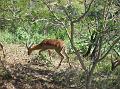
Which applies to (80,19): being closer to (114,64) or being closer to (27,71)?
(27,71)

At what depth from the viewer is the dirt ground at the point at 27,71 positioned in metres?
10.2

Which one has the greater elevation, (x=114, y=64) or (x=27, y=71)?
(x=114, y=64)

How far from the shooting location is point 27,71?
11000 mm

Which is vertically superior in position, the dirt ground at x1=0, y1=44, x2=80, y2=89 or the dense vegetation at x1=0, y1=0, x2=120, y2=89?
the dense vegetation at x1=0, y1=0, x2=120, y2=89

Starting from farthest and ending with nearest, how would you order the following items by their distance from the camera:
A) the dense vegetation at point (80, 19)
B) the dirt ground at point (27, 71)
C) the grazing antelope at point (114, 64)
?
1. the grazing antelope at point (114, 64)
2. the dirt ground at point (27, 71)
3. the dense vegetation at point (80, 19)

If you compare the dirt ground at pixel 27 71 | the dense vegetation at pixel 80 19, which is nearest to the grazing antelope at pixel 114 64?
the dense vegetation at pixel 80 19

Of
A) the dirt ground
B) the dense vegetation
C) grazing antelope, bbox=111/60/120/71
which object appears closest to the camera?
the dense vegetation

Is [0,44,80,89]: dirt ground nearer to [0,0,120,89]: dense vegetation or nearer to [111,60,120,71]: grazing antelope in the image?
[0,0,120,89]: dense vegetation

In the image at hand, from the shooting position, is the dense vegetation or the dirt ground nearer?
the dense vegetation

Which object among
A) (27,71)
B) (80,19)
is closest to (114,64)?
(27,71)

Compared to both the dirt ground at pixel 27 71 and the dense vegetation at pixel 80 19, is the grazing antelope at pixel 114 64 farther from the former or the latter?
the dirt ground at pixel 27 71

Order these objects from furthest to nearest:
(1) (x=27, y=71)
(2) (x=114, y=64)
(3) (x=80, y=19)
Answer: (2) (x=114, y=64), (1) (x=27, y=71), (3) (x=80, y=19)

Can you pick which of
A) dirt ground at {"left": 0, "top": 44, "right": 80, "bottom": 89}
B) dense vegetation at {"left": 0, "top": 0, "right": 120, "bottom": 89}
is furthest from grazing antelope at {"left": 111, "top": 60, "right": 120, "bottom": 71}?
dirt ground at {"left": 0, "top": 44, "right": 80, "bottom": 89}

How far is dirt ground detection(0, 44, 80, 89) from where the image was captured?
10.2m
